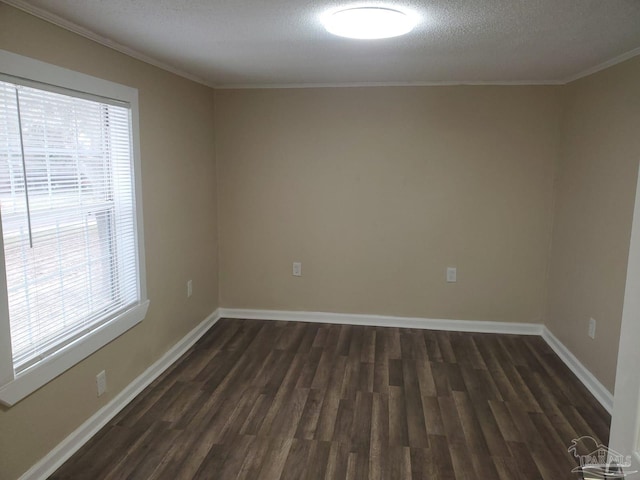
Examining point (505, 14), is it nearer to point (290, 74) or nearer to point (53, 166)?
point (290, 74)

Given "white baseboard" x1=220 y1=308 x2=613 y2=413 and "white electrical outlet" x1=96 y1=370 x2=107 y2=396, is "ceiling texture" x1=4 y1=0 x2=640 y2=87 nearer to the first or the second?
"white electrical outlet" x1=96 y1=370 x2=107 y2=396

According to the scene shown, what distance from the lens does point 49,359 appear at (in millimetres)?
2262

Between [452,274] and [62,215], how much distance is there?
3111 millimetres

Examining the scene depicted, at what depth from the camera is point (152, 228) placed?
3.21 m

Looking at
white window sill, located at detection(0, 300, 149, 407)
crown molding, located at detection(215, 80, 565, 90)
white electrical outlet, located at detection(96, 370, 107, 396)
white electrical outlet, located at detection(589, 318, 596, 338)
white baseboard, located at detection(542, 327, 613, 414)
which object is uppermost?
crown molding, located at detection(215, 80, 565, 90)

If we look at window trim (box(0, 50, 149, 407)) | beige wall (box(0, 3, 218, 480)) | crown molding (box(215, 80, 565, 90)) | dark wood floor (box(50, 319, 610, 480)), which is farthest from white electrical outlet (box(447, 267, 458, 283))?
window trim (box(0, 50, 149, 407))

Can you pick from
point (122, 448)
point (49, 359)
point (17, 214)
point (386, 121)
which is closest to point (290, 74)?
point (386, 121)

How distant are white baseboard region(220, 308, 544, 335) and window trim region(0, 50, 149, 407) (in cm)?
151

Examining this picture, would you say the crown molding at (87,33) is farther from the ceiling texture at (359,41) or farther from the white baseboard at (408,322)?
the white baseboard at (408,322)

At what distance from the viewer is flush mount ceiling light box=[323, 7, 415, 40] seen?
2020 millimetres

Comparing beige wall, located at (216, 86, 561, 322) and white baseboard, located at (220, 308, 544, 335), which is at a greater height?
beige wall, located at (216, 86, 561, 322)

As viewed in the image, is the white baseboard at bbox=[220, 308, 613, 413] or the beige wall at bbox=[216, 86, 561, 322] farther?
the white baseboard at bbox=[220, 308, 613, 413]

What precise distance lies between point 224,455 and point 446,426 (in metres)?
1.27

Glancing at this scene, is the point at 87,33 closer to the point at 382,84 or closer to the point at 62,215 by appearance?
the point at 62,215
